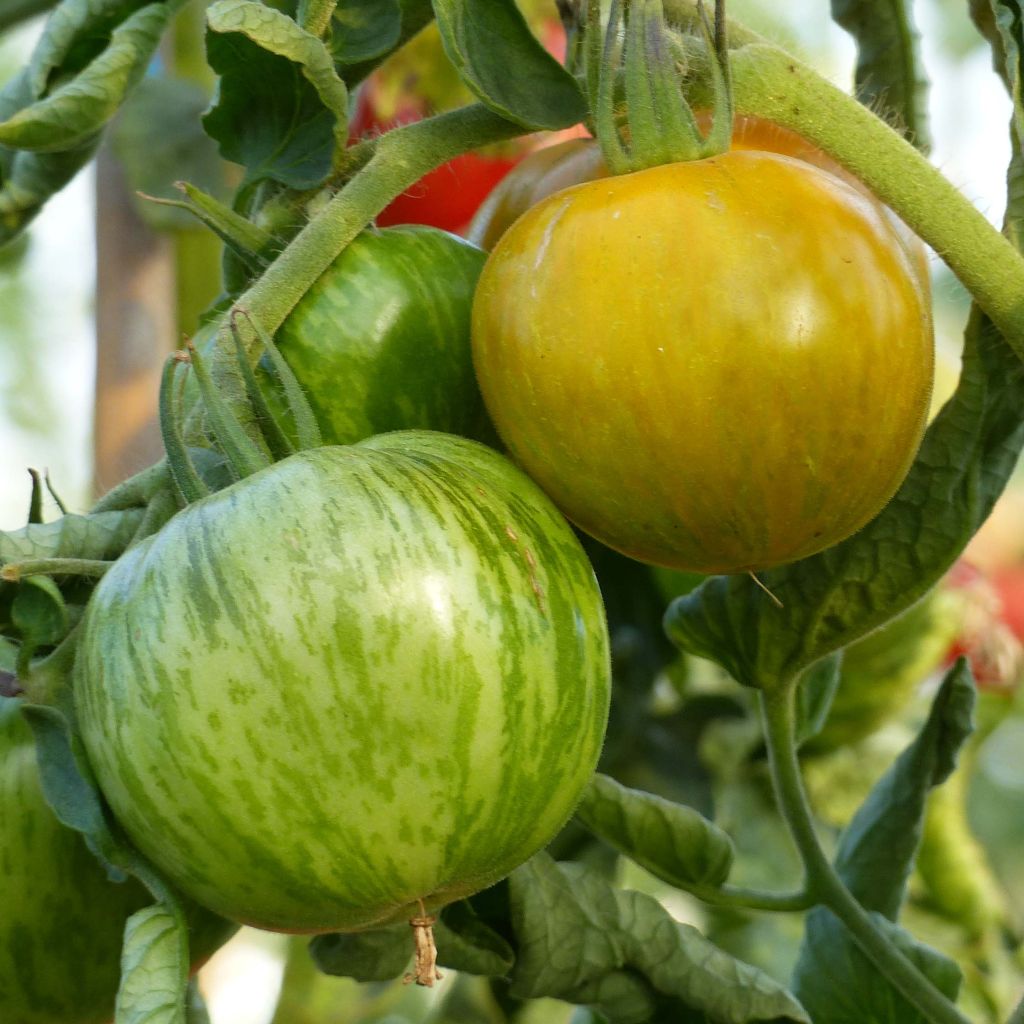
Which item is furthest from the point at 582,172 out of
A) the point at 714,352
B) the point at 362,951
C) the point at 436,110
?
Answer: the point at 436,110

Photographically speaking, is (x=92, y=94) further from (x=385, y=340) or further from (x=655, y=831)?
(x=655, y=831)

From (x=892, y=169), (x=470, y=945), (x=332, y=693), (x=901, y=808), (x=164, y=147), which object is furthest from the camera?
(x=164, y=147)

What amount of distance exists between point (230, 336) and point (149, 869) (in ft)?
0.70

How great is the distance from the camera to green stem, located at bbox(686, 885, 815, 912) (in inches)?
32.3

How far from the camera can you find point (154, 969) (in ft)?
1.79

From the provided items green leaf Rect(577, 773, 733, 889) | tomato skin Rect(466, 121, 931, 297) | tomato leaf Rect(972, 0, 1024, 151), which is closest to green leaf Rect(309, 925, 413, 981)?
green leaf Rect(577, 773, 733, 889)

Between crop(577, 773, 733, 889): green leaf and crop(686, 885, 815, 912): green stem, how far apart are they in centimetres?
1

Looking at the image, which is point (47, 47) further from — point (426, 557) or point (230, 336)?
point (426, 557)

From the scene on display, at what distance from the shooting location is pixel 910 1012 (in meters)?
0.86

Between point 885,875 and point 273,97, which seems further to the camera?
point 885,875

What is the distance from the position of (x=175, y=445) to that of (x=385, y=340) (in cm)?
12

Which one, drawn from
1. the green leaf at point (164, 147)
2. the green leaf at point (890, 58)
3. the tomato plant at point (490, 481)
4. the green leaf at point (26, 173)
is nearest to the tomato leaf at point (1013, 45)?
the tomato plant at point (490, 481)

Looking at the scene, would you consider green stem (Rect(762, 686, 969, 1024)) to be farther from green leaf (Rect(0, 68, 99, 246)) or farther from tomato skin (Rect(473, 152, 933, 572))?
green leaf (Rect(0, 68, 99, 246))

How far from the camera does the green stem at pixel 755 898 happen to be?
2.69ft
